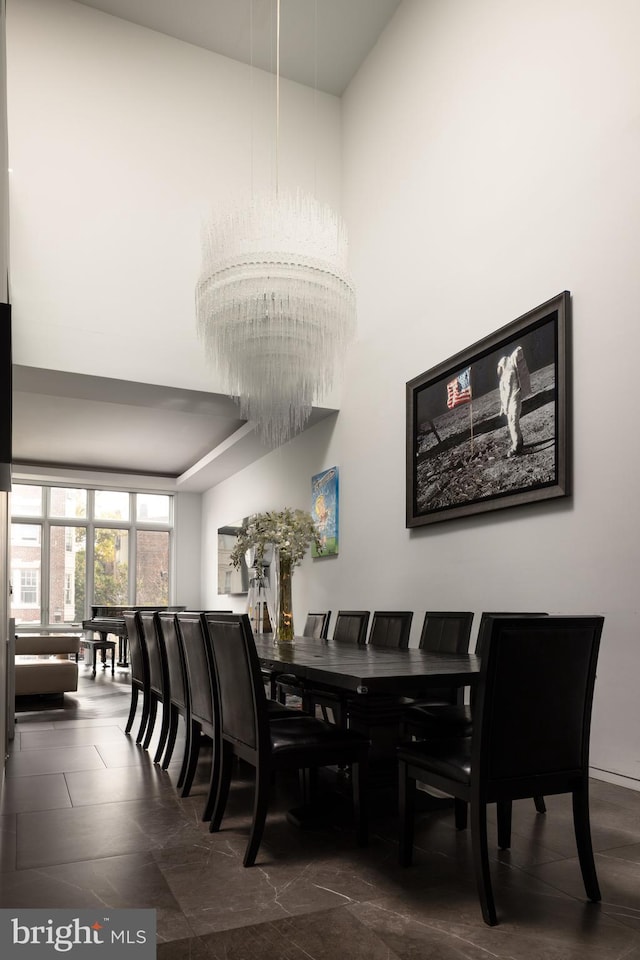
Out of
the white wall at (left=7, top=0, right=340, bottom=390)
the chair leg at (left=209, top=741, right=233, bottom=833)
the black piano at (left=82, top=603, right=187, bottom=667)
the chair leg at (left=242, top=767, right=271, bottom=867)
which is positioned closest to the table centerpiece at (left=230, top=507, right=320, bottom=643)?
the chair leg at (left=209, top=741, right=233, bottom=833)

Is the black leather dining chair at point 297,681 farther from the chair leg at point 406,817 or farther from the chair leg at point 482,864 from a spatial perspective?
the chair leg at point 482,864

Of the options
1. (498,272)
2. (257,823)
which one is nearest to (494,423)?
(498,272)

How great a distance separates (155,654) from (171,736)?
618 mm

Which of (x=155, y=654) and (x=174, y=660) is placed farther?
(x=155, y=654)

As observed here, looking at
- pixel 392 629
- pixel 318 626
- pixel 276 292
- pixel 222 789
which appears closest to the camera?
pixel 222 789

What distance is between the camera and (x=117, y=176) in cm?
685

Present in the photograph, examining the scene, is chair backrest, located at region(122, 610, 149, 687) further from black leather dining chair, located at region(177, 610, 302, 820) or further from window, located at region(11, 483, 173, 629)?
window, located at region(11, 483, 173, 629)

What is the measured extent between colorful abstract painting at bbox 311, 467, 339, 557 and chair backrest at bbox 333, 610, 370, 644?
1.81 m

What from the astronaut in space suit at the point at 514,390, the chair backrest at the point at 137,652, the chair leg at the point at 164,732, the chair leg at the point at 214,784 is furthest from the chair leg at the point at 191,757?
the astronaut in space suit at the point at 514,390

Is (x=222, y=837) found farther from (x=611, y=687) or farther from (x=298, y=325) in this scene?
(x=298, y=325)

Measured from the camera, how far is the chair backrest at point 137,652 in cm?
497

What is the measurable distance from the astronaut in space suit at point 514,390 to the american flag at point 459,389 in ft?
1.30

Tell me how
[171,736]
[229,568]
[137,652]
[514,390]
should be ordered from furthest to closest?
1. [229,568]
2. [137,652]
3. [514,390]
4. [171,736]

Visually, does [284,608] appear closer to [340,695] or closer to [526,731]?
[340,695]
